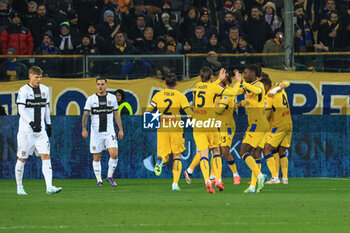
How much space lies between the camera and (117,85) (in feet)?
66.8

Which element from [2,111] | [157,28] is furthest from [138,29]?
[2,111]

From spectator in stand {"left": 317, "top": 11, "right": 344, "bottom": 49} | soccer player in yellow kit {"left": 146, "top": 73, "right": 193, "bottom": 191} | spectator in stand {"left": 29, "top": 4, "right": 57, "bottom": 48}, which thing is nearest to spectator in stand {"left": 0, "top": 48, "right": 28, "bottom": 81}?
spectator in stand {"left": 29, "top": 4, "right": 57, "bottom": 48}

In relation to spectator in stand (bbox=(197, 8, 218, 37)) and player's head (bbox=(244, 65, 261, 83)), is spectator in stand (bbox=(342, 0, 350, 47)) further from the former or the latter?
player's head (bbox=(244, 65, 261, 83))

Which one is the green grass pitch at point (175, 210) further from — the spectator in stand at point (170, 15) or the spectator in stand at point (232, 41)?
the spectator in stand at point (170, 15)

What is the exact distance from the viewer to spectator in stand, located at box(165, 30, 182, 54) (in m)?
22.6

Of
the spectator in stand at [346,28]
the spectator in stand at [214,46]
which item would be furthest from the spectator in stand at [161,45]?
the spectator in stand at [346,28]

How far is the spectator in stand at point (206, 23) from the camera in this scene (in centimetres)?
2319

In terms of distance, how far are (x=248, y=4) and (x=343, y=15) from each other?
2886mm

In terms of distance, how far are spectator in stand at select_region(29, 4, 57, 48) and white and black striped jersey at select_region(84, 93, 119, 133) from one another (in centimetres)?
593

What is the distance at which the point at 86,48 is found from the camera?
871 inches

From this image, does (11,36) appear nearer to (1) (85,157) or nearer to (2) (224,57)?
(1) (85,157)

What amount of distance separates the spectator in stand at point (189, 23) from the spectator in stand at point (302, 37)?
291 centimetres

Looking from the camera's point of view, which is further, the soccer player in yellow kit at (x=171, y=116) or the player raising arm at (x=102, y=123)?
the player raising arm at (x=102, y=123)

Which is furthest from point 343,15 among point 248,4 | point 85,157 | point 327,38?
point 85,157
